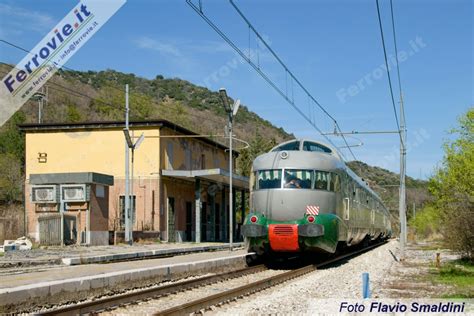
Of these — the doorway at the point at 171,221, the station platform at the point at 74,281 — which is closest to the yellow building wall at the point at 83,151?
the doorway at the point at 171,221

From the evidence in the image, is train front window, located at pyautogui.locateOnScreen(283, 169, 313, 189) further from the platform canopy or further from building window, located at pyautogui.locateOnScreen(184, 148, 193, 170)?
building window, located at pyautogui.locateOnScreen(184, 148, 193, 170)

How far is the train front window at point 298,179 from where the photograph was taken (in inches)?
693

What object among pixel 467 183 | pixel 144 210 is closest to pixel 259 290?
pixel 467 183

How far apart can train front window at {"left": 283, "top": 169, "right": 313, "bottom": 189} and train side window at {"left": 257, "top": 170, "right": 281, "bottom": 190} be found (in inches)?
9.0

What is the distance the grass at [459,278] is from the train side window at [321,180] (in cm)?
383

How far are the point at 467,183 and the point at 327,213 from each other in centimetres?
A: 1295

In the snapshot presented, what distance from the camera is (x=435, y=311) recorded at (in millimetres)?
9539

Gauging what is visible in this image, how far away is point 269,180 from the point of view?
17.8 meters

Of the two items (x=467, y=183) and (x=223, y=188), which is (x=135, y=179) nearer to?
(x=223, y=188)

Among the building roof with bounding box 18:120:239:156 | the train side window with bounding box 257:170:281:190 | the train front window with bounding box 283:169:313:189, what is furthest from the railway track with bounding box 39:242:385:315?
the building roof with bounding box 18:120:239:156

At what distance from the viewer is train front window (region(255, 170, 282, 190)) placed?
1770 cm

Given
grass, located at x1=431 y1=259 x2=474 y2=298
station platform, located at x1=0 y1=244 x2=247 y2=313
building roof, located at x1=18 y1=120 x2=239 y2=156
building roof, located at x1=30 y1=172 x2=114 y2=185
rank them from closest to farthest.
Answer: station platform, located at x1=0 y1=244 x2=247 y2=313, grass, located at x1=431 y1=259 x2=474 y2=298, building roof, located at x1=30 y1=172 x2=114 y2=185, building roof, located at x1=18 y1=120 x2=239 y2=156

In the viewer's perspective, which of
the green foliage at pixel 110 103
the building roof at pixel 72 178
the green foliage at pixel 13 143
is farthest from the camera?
the green foliage at pixel 110 103

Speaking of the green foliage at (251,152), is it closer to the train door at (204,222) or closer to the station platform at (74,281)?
the train door at (204,222)
